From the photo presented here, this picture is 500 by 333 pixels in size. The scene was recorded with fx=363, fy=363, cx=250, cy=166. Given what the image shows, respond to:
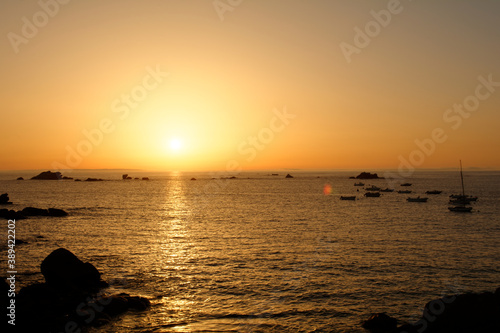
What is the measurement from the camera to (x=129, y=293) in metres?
26.4

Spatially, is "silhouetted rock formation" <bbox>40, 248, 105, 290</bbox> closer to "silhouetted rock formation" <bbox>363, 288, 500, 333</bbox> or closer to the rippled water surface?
the rippled water surface

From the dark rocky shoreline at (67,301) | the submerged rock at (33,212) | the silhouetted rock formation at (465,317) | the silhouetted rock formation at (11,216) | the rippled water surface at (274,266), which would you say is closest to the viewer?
the silhouetted rock formation at (465,317)

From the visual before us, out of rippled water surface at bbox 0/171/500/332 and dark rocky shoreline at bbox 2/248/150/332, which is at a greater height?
dark rocky shoreline at bbox 2/248/150/332

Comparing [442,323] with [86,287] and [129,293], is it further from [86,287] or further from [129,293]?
[86,287]

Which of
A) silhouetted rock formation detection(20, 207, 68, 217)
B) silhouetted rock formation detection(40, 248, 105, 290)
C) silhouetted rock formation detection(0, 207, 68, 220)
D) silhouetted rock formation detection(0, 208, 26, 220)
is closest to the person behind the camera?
silhouetted rock formation detection(40, 248, 105, 290)

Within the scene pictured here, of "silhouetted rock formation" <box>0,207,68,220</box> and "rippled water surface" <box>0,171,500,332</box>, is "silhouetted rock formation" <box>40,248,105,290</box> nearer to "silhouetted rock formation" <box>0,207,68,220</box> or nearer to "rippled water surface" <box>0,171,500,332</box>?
"rippled water surface" <box>0,171,500,332</box>

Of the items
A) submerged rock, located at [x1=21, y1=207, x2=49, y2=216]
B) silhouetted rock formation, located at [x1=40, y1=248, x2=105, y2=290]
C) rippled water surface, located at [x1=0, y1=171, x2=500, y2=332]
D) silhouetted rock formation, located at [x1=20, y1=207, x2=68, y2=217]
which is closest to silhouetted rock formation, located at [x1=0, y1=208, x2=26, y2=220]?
submerged rock, located at [x1=21, y1=207, x2=49, y2=216]

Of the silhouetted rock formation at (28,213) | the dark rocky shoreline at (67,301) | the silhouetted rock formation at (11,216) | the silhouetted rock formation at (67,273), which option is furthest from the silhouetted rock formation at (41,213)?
the dark rocky shoreline at (67,301)

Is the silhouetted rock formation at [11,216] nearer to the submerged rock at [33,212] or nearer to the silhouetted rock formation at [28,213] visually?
the silhouetted rock formation at [28,213]

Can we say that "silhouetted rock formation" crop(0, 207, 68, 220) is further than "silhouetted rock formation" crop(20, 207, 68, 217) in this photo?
No

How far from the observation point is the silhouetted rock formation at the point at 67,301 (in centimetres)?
1997

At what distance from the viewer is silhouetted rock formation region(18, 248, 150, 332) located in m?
20.0

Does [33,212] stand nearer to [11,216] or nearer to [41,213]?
[41,213]

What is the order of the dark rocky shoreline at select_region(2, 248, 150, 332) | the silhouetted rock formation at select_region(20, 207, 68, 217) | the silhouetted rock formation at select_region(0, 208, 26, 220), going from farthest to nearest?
the silhouetted rock formation at select_region(20, 207, 68, 217) → the silhouetted rock formation at select_region(0, 208, 26, 220) → the dark rocky shoreline at select_region(2, 248, 150, 332)
